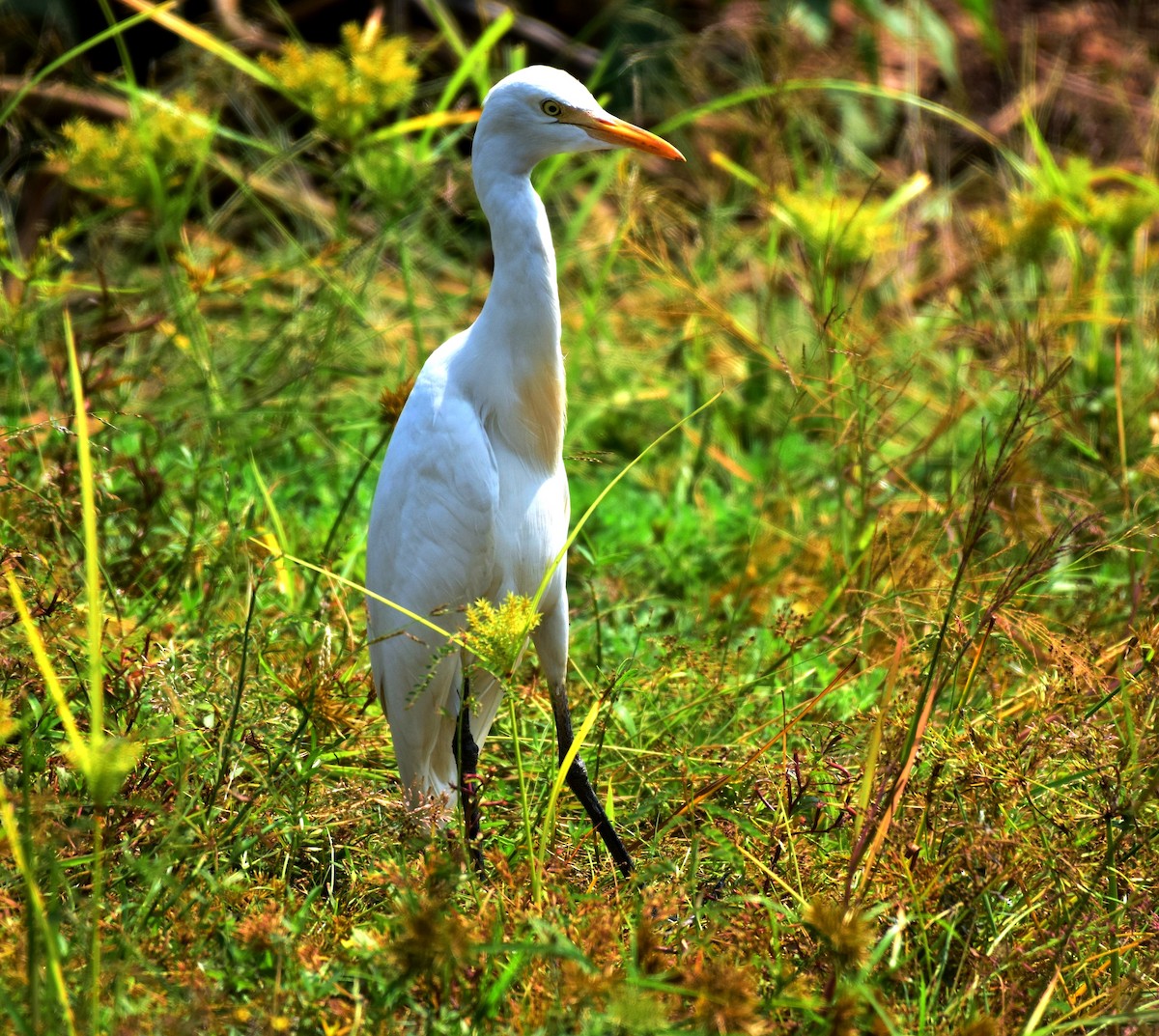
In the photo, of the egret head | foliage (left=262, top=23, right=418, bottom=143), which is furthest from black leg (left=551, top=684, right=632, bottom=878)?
foliage (left=262, top=23, right=418, bottom=143)

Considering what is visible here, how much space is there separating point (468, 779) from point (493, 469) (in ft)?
1.60

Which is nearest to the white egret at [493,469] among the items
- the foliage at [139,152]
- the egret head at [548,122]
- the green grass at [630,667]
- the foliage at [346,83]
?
the egret head at [548,122]

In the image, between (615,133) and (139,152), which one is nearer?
(615,133)

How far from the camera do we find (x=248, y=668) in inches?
80.7

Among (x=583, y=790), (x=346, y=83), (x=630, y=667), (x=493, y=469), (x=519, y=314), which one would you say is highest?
(x=346, y=83)

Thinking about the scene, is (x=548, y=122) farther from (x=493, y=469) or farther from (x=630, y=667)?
(x=630, y=667)

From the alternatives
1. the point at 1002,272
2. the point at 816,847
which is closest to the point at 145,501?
the point at 816,847

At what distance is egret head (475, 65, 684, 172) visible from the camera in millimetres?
1808

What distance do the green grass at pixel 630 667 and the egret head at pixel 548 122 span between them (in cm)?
48

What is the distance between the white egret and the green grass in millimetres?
117

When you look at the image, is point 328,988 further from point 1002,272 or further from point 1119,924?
point 1002,272

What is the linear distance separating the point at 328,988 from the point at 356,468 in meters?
1.81

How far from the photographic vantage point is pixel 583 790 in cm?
194

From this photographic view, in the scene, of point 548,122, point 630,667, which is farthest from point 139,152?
point 630,667
